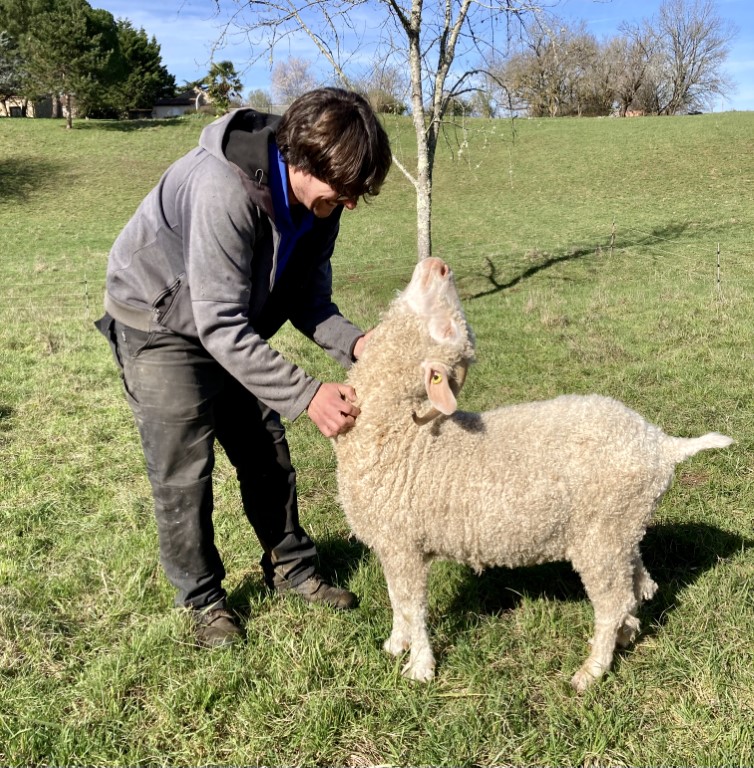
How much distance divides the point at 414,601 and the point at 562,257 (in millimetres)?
13058

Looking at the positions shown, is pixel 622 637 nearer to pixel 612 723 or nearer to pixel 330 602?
pixel 612 723

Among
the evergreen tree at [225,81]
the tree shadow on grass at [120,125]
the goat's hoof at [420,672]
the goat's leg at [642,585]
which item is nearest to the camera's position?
the goat's hoof at [420,672]

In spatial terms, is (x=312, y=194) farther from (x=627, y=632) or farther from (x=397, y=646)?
(x=627, y=632)

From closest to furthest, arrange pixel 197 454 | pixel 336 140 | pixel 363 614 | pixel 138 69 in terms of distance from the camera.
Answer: pixel 336 140
pixel 197 454
pixel 363 614
pixel 138 69

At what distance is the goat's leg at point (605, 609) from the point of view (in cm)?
272

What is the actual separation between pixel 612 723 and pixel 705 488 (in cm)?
209

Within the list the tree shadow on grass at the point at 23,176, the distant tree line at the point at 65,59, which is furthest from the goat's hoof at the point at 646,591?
the distant tree line at the point at 65,59

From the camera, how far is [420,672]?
276 cm

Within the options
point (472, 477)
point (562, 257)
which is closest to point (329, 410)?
point (472, 477)

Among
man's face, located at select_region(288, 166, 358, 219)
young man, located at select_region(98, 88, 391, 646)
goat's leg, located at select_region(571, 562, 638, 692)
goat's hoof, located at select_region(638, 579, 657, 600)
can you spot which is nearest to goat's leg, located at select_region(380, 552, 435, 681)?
young man, located at select_region(98, 88, 391, 646)

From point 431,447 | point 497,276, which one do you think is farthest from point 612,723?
point 497,276

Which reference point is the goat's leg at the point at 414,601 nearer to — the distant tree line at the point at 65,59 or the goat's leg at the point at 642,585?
the goat's leg at the point at 642,585

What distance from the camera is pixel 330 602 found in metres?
3.19

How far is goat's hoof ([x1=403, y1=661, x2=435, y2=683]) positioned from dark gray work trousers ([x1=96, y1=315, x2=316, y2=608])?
2.50ft
